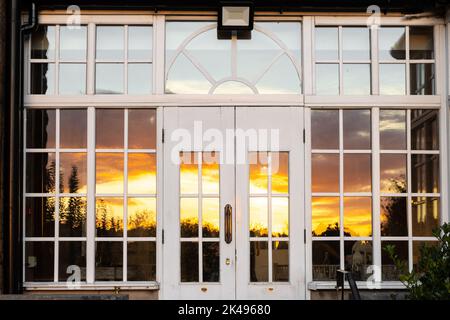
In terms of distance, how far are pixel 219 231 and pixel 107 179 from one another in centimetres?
142

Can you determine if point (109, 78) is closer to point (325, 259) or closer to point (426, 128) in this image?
point (325, 259)

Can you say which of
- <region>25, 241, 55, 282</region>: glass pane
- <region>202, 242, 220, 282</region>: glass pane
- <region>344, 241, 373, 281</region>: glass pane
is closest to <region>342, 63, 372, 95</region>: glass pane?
<region>344, 241, 373, 281</region>: glass pane

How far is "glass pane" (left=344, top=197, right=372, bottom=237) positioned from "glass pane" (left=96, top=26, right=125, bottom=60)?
10.3 feet

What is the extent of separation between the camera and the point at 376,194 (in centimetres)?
891

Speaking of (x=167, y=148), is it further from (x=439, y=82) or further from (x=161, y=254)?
(x=439, y=82)

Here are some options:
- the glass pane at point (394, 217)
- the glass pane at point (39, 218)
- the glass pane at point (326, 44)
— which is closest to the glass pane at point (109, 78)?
the glass pane at point (39, 218)

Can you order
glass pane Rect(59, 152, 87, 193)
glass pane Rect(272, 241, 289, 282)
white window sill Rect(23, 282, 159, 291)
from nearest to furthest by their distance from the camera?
1. white window sill Rect(23, 282, 159, 291)
2. glass pane Rect(272, 241, 289, 282)
3. glass pane Rect(59, 152, 87, 193)

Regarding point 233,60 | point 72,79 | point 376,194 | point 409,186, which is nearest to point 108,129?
point 72,79

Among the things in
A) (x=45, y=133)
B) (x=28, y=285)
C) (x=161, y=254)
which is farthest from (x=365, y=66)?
(x=28, y=285)

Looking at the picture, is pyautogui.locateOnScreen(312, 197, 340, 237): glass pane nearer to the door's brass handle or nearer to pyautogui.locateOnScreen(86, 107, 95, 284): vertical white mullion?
the door's brass handle

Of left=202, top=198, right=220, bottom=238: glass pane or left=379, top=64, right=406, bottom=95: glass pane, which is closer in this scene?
left=202, top=198, right=220, bottom=238: glass pane

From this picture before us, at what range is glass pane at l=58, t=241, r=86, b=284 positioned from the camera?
884 centimetres

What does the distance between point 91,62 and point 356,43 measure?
3.10 meters
